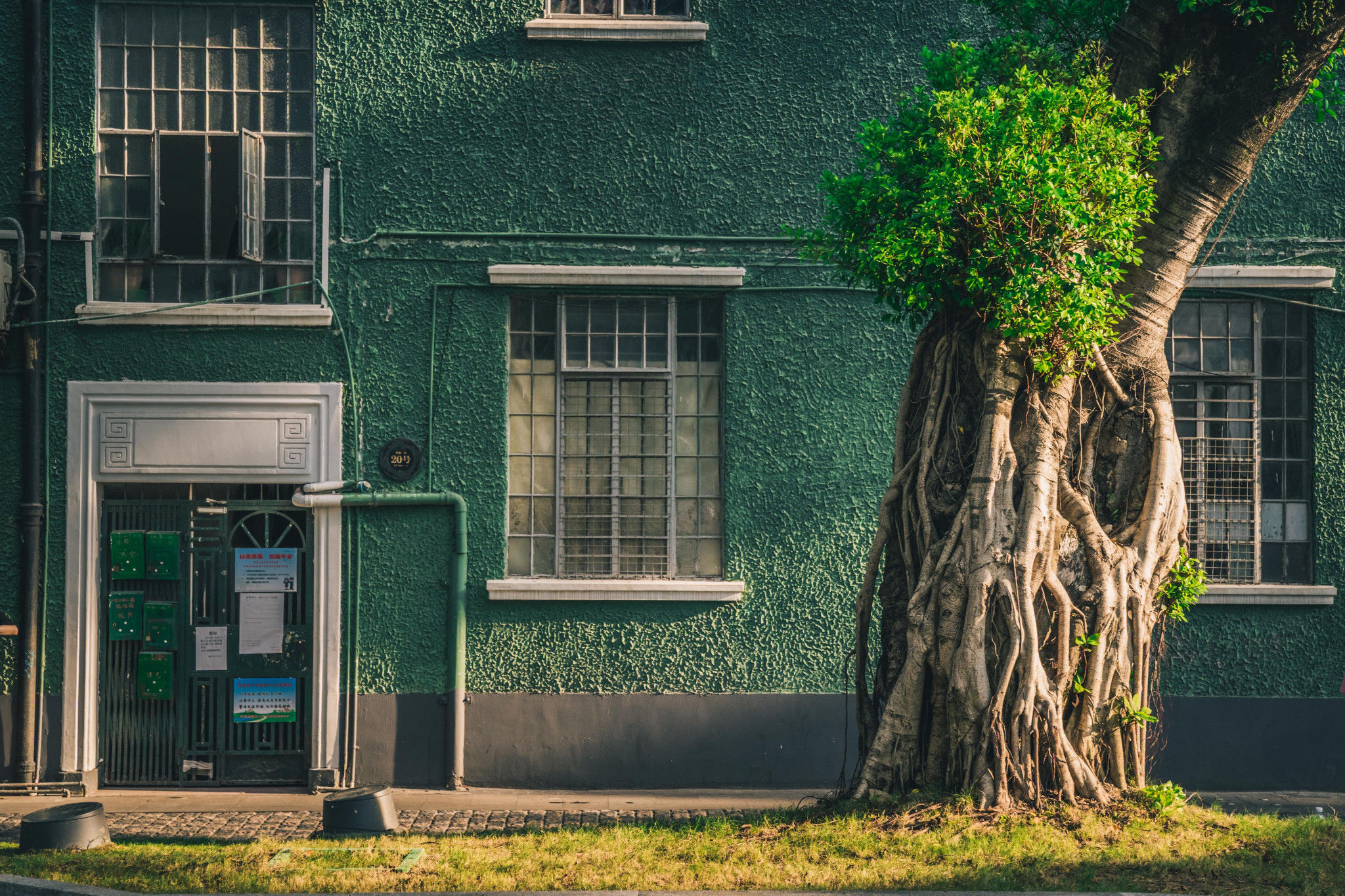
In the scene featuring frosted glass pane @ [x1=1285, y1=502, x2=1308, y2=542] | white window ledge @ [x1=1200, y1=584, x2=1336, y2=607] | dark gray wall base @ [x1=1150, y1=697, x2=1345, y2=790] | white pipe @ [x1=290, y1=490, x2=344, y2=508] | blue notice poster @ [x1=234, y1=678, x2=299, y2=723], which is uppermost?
white pipe @ [x1=290, y1=490, x2=344, y2=508]

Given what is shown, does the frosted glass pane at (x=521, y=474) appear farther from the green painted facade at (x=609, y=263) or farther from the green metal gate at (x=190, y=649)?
the green metal gate at (x=190, y=649)

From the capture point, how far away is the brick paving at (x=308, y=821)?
739 centimetres

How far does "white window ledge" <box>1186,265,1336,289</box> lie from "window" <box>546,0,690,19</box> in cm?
506

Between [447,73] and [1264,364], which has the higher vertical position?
[447,73]

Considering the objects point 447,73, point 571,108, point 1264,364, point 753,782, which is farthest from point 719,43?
point 753,782

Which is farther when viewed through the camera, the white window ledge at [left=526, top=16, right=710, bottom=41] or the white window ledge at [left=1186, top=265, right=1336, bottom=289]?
the white window ledge at [left=1186, top=265, right=1336, bottom=289]

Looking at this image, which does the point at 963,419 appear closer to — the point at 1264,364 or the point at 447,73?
the point at 1264,364

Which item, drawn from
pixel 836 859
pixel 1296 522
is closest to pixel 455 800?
pixel 836 859

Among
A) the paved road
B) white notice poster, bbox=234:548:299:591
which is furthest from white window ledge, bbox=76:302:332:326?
the paved road

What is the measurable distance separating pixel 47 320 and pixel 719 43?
19.7 feet

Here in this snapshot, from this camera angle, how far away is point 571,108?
909 cm

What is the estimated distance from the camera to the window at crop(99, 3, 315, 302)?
9047 millimetres

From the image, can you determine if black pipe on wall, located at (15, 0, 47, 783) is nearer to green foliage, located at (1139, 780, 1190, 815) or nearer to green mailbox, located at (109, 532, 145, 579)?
green mailbox, located at (109, 532, 145, 579)

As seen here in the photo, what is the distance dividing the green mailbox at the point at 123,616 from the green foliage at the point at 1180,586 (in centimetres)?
778
